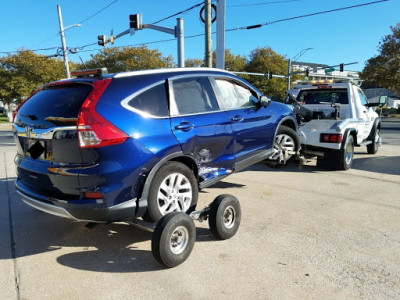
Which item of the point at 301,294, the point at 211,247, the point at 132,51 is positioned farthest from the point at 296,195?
the point at 132,51

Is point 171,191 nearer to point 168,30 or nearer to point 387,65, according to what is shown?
point 168,30

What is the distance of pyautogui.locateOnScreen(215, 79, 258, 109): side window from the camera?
13.6 ft

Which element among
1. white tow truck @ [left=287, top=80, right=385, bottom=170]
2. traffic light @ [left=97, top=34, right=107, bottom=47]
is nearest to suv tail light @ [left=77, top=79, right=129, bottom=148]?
white tow truck @ [left=287, top=80, right=385, bottom=170]

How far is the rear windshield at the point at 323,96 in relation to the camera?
24.5 ft

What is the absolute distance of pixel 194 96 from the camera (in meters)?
3.68

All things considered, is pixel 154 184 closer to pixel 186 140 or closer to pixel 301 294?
pixel 186 140

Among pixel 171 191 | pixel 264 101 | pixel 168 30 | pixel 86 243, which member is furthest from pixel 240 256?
pixel 168 30

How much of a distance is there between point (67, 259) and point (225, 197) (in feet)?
5.61

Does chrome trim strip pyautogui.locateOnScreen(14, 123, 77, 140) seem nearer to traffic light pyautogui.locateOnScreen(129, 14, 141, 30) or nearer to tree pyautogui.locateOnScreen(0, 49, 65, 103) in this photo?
traffic light pyautogui.locateOnScreen(129, 14, 141, 30)

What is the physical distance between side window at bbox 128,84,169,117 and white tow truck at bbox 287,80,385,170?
377 centimetres

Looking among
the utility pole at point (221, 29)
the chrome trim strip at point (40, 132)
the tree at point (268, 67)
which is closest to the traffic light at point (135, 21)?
the utility pole at point (221, 29)

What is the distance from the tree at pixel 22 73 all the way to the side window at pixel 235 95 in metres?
31.7

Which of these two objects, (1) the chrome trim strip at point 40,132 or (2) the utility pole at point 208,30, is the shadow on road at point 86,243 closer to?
(1) the chrome trim strip at point 40,132

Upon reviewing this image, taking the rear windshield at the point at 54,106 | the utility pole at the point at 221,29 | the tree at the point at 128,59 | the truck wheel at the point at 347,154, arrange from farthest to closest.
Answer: the tree at the point at 128,59
the utility pole at the point at 221,29
the truck wheel at the point at 347,154
the rear windshield at the point at 54,106
